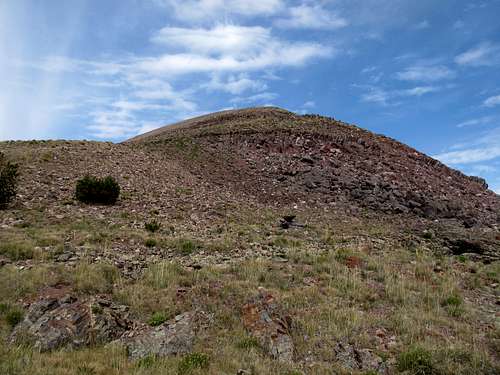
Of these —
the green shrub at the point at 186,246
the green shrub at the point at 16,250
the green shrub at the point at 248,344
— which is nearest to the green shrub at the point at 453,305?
the green shrub at the point at 248,344

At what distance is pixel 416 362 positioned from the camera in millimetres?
7324

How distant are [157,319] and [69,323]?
1.67 meters

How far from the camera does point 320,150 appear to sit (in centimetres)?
3061

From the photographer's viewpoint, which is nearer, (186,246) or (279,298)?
(279,298)

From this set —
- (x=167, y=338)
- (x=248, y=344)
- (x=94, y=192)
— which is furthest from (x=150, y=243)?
(x=248, y=344)

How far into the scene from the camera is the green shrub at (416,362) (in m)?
7.25

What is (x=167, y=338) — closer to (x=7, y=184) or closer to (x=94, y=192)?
(x=94, y=192)

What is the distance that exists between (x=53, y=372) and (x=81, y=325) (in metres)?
1.46

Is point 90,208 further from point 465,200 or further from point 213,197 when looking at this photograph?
point 465,200

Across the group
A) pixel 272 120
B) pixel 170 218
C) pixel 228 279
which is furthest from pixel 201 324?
pixel 272 120

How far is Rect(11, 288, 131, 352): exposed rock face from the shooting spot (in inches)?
293

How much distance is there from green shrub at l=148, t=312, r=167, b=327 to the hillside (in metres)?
0.03

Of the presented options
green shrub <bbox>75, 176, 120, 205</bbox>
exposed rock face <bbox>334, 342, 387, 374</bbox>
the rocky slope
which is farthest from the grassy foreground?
the rocky slope

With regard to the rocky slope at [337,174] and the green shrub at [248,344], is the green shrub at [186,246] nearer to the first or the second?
the green shrub at [248,344]
